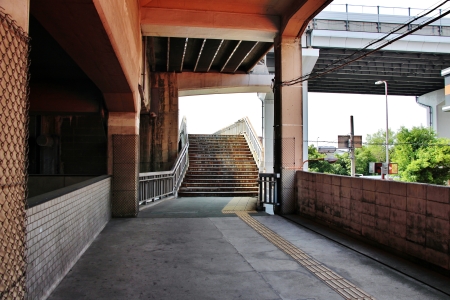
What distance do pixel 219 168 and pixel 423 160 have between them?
16928 millimetres

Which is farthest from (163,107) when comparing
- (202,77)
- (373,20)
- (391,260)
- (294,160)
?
(373,20)

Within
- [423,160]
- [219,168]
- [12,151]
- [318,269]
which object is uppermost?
[12,151]

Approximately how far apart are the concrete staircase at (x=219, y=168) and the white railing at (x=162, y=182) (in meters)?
0.38

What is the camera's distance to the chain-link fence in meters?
2.12

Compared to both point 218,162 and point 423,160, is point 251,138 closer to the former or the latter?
point 218,162

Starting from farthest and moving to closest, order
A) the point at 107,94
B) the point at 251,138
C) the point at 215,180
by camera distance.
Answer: the point at 251,138 → the point at 215,180 → the point at 107,94

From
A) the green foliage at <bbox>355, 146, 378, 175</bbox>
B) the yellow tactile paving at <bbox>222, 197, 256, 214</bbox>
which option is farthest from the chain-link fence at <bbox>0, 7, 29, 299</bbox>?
the green foliage at <bbox>355, 146, 378, 175</bbox>

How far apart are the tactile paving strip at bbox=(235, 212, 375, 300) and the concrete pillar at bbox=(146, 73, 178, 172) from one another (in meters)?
9.07

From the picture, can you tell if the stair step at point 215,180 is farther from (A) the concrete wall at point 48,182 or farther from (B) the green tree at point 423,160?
(B) the green tree at point 423,160

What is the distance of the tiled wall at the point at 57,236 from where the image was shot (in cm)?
323

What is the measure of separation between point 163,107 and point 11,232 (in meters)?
13.7

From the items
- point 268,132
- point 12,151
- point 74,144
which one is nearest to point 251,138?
point 268,132

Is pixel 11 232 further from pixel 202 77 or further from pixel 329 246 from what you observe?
pixel 202 77

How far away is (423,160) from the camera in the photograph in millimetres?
24359
